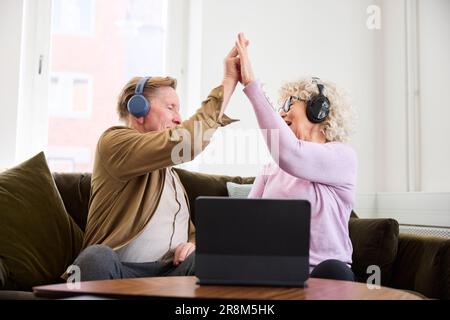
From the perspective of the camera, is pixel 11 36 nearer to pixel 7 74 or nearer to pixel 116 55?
pixel 7 74

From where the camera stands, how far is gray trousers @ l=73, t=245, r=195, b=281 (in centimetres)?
137

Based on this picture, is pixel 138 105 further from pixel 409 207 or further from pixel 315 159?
pixel 409 207

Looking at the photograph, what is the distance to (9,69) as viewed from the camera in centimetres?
261

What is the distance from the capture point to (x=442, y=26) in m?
2.77

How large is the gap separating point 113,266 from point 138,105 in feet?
1.96

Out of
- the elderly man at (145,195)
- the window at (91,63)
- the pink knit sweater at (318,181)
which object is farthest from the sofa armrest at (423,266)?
the window at (91,63)

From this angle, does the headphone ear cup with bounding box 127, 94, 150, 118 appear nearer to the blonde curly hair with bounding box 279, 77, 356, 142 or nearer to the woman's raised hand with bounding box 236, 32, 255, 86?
the woman's raised hand with bounding box 236, 32, 255, 86

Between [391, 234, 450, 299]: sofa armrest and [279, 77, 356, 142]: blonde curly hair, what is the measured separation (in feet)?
1.40

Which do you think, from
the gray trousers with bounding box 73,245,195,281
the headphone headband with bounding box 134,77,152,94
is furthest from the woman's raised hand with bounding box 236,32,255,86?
the gray trousers with bounding box 73,245,195,281

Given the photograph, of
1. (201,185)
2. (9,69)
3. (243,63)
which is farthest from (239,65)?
(9,69)

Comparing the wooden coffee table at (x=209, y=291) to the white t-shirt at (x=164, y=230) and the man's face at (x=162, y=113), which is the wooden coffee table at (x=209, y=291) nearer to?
the white t-shirt at (x=164, y=230)

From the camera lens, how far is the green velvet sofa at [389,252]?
168 cm

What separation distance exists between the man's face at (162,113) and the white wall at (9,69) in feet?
3.23
